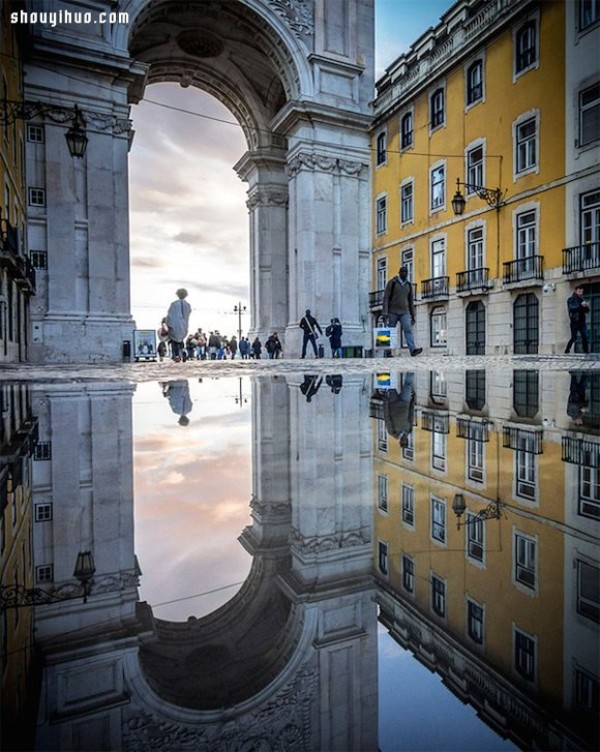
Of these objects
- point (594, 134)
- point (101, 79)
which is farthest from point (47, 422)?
point (594, 134)

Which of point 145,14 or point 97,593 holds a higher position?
point 145,14

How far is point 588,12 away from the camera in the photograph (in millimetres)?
16688

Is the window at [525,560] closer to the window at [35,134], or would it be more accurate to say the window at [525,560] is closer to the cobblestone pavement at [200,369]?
the cobblestone pavement at [200,369]

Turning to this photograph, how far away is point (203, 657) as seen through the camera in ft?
2.86

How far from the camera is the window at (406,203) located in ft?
82.9

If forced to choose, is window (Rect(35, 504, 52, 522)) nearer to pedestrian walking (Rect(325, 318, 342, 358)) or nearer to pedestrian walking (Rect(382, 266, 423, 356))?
pedestrian walking (Rect(382, 266, 423, 356))

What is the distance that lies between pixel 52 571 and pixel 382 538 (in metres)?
0.77

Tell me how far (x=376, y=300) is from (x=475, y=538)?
2682 centimetres

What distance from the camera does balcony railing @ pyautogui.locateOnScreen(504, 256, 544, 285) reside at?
60.4ft

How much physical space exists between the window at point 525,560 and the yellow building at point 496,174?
1765 cm

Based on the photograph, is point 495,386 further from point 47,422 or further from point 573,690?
point 573,690

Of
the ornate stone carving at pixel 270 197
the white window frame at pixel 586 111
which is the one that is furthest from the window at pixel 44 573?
the ornate stone carving at pixel 270 197

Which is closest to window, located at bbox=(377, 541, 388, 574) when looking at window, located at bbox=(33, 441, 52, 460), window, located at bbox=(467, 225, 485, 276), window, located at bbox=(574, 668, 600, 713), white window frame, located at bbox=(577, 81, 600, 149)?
window, located at bbox=(574, 668, 600, 713)

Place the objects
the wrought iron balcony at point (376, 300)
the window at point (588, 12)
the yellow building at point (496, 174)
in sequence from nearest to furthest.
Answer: the window at point (588, 12), the yellow building at point (496, 174), the wrought iron balcony at point (376, 300)
